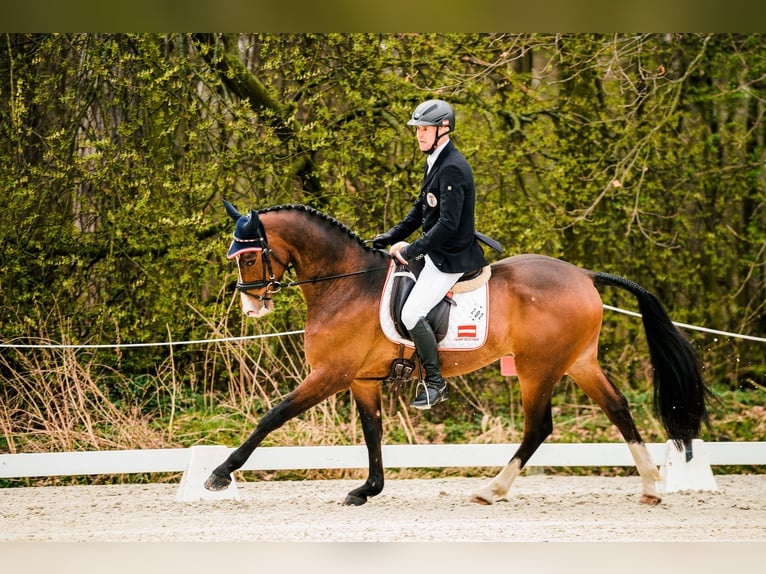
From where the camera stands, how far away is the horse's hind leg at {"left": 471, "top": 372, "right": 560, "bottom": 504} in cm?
591

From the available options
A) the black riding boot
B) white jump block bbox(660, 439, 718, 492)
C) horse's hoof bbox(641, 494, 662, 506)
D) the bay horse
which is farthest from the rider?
white jump block bbox(660, 439, 718, 492)

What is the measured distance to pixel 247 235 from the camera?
554cm

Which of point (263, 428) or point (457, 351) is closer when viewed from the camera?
point (263, 428)

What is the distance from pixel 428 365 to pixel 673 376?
164 centimetres

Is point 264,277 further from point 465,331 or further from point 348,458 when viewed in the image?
point 348,458

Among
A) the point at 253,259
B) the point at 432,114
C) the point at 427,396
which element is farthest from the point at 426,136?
the point at 427,396

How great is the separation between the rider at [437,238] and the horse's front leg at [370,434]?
1.48 ft

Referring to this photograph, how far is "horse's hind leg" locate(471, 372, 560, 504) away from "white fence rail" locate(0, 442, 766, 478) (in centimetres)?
96

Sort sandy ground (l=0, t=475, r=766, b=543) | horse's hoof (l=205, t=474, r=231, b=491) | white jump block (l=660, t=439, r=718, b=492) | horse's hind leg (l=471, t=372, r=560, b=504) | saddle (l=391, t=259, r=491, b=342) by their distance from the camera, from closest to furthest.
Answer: sandy ground (l=0, t=475, r=766, b=543), horse's hoof (l=205, t=474, r=231, b=491), saddle (l=391, t=259, r=491, b=342), horse's hind leg (l=471, t=372, r=560, b=504), white jump block (l=660, t=439, r=718, b=492)

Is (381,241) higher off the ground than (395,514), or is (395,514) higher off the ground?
(381,241)

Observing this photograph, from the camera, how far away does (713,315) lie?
406 inches

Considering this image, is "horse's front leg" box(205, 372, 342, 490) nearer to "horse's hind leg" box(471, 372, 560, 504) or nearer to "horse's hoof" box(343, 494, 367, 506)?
"horse's hoof" box(343, 494, 367, 506)

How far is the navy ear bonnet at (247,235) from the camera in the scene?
18.1 ft

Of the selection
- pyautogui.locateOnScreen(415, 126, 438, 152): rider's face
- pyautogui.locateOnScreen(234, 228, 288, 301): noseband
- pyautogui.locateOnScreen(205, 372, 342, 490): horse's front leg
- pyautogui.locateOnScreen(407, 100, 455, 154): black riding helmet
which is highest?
pyautogui.locateOnScreen(407, 100, 455, 154): black riding helmet
